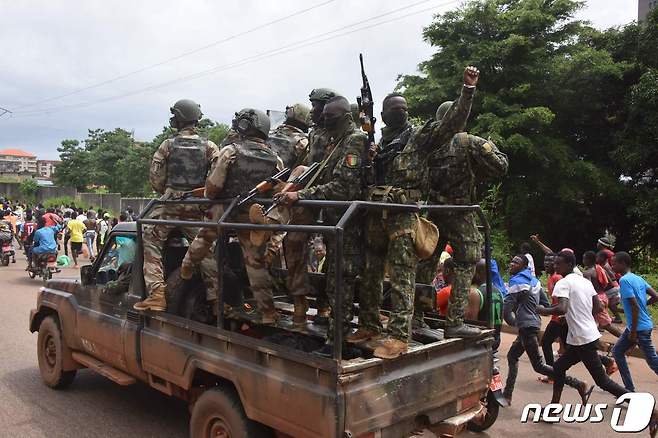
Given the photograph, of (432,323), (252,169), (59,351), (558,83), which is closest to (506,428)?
(432,323)

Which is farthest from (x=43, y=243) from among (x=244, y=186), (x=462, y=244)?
(x=462, y=244)

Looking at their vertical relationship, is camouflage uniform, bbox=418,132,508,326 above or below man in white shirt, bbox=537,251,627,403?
above

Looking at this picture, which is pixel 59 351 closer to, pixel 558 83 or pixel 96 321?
pixel 96 321

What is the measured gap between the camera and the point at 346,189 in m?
3.75

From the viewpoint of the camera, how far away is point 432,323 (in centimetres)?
448

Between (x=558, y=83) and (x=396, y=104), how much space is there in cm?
1447

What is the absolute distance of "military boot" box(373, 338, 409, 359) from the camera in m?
3.08

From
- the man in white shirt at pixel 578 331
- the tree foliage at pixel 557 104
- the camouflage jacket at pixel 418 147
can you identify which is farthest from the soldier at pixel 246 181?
the tree foliage at pixel 557 104

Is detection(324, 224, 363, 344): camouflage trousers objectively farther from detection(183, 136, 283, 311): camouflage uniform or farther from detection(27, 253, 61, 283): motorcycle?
detection(27, 253, 61, 283): motorcycle

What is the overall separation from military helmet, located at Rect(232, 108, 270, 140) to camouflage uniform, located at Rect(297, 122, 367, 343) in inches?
28.1

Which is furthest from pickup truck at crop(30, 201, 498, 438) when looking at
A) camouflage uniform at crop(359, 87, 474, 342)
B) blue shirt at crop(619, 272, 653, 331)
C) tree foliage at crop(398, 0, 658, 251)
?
tree foliage at crop(398, 0, 658, 251)

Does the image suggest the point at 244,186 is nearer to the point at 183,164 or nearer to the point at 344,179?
the point at 344,179

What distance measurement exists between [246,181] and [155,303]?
116 cm

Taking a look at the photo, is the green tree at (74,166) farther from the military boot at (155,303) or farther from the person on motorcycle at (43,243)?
the military boot at (155,303)
